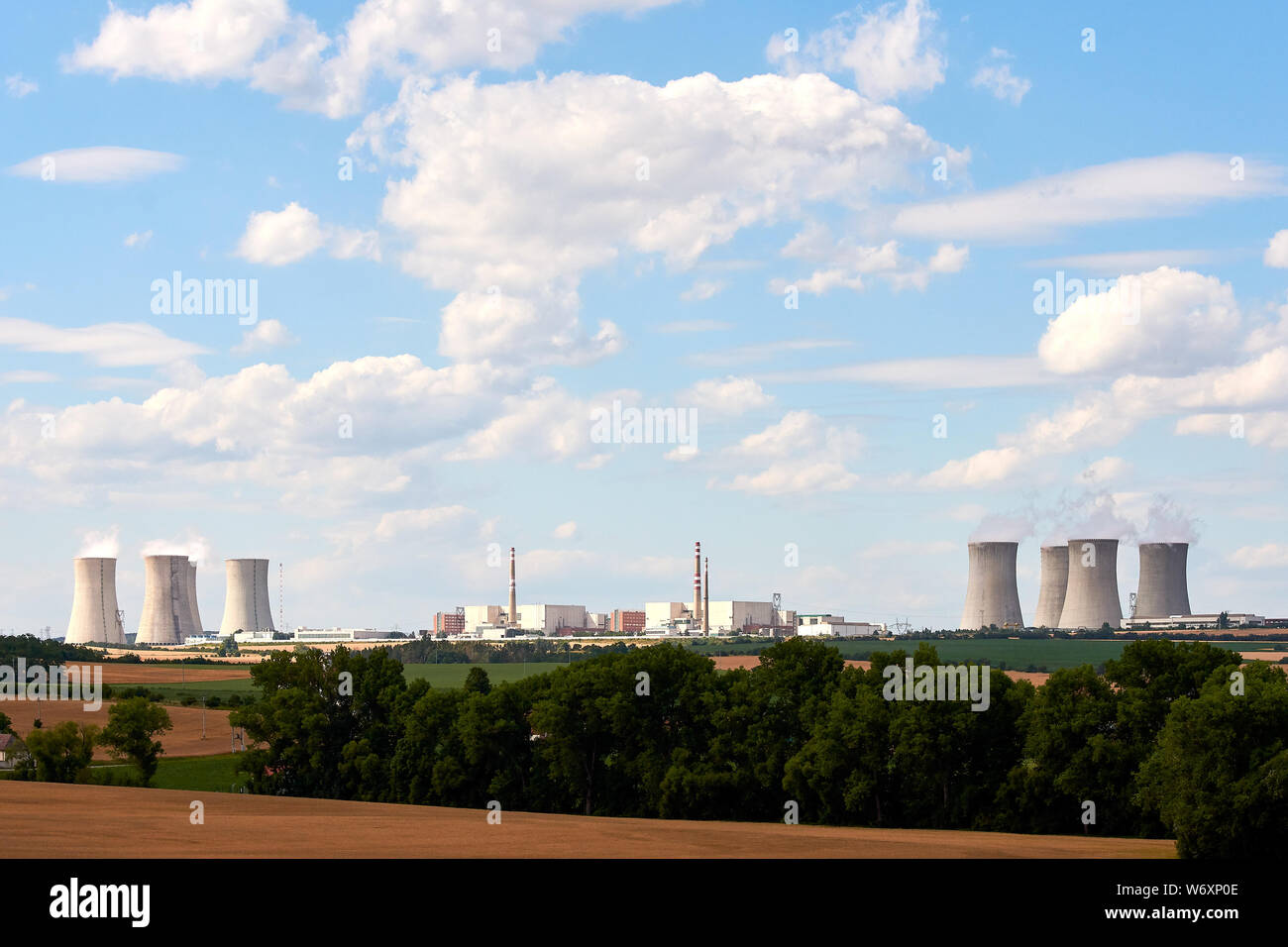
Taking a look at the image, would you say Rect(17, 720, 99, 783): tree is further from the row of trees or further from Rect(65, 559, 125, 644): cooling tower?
Rect(65, 559, 125, 644): cooling tower

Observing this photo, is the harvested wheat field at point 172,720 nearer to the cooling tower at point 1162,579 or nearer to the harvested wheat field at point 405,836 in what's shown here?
the harvested wheat field at point 405,836

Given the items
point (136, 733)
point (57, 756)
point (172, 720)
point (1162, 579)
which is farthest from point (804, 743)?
point (1162, 579)

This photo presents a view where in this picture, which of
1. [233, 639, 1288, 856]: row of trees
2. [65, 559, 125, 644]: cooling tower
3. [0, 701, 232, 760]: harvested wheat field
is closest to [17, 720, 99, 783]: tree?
[233, 639, 1288, 856]: row of trees

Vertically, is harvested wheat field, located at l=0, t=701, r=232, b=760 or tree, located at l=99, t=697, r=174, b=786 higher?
tree, located at l=99, t=697, r=174, b=786

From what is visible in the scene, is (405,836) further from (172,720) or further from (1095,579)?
(1095,579)

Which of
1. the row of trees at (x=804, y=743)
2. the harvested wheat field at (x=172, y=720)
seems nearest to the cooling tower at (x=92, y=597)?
the harvested wheat field at (x=172, y=720)
